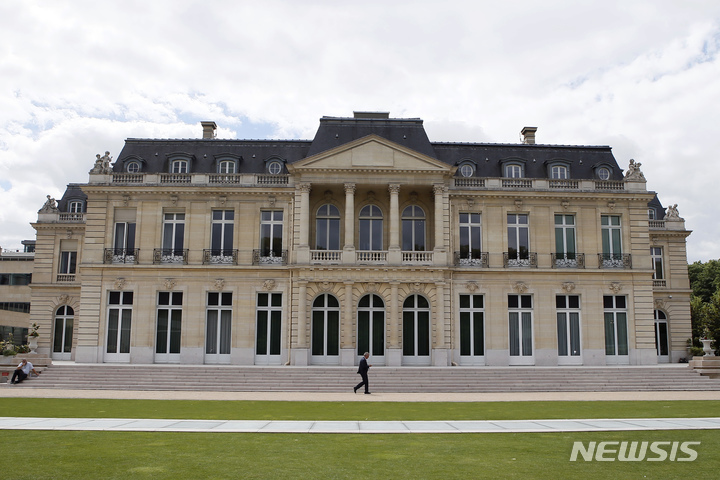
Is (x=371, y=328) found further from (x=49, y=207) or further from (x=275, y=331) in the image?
(x=49, y=207)

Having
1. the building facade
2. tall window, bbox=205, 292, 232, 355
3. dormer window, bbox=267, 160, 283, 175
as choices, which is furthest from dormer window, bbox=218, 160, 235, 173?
tall window, bbox=205, 292, 232, 355

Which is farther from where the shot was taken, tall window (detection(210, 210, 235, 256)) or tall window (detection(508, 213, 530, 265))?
tall window (detection(508, 213, 530, 265))

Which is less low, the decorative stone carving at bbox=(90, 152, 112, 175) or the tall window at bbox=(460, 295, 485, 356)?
the decorative stone carving at bbox=(90, 152, 112, 175)

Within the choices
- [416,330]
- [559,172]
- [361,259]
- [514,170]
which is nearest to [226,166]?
[361,259]

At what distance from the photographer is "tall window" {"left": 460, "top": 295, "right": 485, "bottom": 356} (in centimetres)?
3725

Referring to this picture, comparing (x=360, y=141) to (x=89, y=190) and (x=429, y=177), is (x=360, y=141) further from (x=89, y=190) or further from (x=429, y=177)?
(x=89, y=190)

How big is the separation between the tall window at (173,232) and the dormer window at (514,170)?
20.5m

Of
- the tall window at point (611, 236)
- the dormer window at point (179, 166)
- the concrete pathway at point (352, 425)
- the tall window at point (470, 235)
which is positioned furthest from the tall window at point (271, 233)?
the concrete pathway at point (352, 425)

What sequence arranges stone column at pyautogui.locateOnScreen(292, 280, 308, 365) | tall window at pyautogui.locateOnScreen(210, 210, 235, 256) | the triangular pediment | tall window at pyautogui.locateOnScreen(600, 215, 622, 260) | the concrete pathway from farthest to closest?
1. tall window at pyautogui.locateOnScreen(600, 215, 622, 260)
2. tall window at pyautogui.locateOnScreen(210, 210, 235, 256)
3. the triangular pediment
4. stone column at pyautogui.locateOnScreen(292, 280, 308, 365)
5. the concrete pathway

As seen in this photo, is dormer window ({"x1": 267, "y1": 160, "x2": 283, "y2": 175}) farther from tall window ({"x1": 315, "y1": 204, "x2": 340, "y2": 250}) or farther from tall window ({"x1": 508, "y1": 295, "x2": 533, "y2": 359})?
tall window ({"x1": 508, "y1": 295, "x2": 533, "y2": 359})

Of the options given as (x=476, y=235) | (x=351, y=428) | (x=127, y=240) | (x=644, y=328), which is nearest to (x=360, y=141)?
(x=476, y=235)

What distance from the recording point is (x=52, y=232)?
152 ft

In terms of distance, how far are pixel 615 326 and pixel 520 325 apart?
5.80 metres

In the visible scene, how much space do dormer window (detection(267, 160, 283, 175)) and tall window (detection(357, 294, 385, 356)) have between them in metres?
10.0
